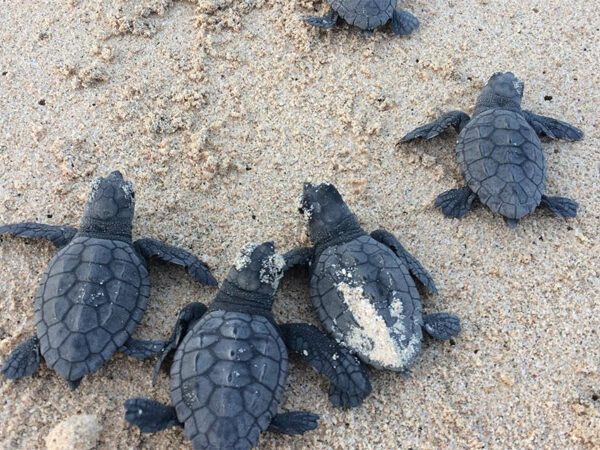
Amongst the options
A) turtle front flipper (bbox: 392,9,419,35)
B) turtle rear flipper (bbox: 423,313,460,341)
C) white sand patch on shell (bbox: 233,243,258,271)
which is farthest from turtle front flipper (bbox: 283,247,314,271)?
turtle front flipper (bbox: 392,9,419,35)

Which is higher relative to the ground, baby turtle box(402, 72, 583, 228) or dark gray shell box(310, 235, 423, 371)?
baby turtle box(402, 72, 583, 228)

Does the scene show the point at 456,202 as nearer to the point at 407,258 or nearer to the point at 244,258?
the point at 407,258

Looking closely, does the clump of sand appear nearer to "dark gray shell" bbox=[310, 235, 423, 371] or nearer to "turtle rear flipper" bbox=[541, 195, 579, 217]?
"dark gray shell" bbox=[310, 235, 423, 371]

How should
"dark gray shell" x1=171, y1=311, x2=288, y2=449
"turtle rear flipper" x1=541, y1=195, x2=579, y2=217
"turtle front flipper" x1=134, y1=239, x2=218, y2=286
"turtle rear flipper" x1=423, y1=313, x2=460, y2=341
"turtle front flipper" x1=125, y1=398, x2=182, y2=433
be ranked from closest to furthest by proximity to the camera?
1. "dark gray shell" x1=171, y1=311, x2=288, y2=449
2. "turtle front flipper" x1=125, y1=398, x2=182, y2=433
3. "turtle rear flipper" x1=423, y1=313, x2=460, y2=341
4. "turtle front flipper" x1=134, y1=239, x2=218, y2=286
5. "turtle rear flipper" x1=541, y1=195, x2=579, y2=217

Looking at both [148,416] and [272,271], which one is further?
[272,271]

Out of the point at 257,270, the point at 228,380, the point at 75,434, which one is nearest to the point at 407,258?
the point at 257,270

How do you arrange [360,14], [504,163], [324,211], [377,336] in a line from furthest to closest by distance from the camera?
[360,14]
[504,163]
[324,211]
[377,336]

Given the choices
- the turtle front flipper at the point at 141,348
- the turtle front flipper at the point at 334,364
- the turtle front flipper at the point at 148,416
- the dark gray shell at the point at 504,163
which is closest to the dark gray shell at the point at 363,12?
the dark gray shell at the point at 504,163
